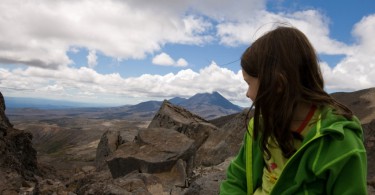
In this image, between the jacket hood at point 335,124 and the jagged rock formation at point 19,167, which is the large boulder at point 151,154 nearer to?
the jagged rock formation at point 19,167

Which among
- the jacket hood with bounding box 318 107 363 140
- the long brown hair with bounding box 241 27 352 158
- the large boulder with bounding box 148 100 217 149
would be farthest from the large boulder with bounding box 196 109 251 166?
the jacket hood with bounding box 318 107 363 140

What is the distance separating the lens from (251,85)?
13.4 feet

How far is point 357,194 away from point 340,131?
61 cm

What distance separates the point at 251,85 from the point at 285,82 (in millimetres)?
430

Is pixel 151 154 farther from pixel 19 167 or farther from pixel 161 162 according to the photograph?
pixel 19 167

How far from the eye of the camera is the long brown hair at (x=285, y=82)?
3779 mm

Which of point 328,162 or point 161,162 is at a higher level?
point 328,162

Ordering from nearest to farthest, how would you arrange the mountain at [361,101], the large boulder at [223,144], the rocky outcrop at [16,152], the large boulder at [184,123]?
the large boulder at [223,144] → the large boulder at [184,123] → the rocky outcrop at [16,152] → the mountain at [361,101]

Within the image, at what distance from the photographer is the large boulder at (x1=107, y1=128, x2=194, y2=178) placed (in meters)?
24.5

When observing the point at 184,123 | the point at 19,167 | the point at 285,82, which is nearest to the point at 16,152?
the point at 19,167

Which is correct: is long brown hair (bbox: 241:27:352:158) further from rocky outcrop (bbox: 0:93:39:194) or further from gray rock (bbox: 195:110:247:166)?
rocky outcrop (bbox: 0:93:39:194)

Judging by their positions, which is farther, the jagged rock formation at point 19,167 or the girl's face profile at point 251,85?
the jagged rock formation at point 19,167

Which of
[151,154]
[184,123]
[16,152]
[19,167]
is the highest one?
[184,123]

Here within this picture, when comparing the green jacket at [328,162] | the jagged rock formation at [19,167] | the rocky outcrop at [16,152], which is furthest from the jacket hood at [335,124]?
the rocky outcrop at [16,152]
